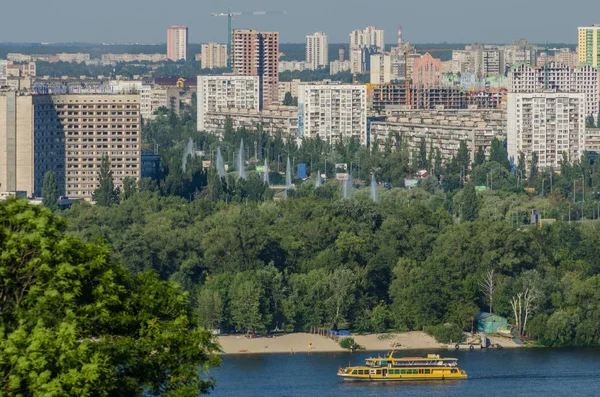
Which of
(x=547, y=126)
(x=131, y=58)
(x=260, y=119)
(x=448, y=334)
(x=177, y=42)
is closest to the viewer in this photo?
(x=448, y=334)

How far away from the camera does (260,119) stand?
7600 centimetres

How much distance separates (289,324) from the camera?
2955cm

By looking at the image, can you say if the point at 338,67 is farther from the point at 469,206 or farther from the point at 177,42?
the point at 469,206

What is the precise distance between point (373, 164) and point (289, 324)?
86.0ft

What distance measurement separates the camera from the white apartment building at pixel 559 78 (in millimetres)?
89500

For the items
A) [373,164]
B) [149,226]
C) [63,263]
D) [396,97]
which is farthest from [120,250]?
[396,97]

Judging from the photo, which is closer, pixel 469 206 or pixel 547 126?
pixel 469 206

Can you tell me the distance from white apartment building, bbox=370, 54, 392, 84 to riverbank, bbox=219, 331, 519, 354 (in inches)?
3171

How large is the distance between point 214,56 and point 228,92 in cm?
5452

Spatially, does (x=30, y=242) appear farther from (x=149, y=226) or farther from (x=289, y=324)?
(x=149, y=226)

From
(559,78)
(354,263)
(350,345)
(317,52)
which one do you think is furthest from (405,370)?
(317,52)

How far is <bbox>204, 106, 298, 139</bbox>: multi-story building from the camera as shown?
245ft

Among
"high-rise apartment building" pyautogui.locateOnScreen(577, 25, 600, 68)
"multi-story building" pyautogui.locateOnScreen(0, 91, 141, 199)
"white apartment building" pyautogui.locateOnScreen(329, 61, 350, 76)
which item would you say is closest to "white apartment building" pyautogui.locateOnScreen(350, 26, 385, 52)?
"white apartment building" pyautogui.locateOnScreen(329, 61, 350, 76)

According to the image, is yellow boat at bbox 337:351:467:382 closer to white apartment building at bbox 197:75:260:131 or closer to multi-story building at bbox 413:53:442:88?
white apartment building at bbox 197:75:260:131
